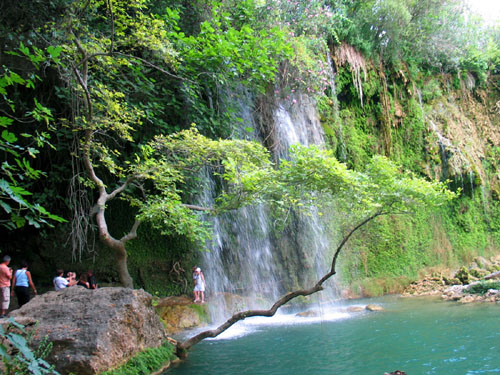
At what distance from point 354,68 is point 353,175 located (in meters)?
10.0

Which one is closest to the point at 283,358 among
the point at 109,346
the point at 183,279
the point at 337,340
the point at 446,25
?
the point at 337,340

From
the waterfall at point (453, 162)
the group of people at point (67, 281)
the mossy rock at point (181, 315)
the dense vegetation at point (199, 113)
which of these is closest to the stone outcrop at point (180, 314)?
the mossy rock at point (181, 315)

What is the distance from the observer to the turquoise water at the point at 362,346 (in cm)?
568

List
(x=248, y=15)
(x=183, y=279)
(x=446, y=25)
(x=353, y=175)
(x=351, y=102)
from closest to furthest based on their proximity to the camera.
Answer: (x=353, y=175) → (x=248, y=15) → (x=183, y=279) → (x=351, y=102) → (x=446, y=25)

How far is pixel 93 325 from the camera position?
203 inches

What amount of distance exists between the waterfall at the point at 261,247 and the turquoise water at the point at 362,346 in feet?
5.41

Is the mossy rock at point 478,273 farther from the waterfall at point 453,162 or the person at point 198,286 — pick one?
the person at point 198,286

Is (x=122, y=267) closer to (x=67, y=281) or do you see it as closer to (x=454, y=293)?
(x=67, y=281)

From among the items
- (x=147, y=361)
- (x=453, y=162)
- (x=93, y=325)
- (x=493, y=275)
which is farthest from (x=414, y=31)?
(x=93, y=325)

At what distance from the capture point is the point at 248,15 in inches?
401

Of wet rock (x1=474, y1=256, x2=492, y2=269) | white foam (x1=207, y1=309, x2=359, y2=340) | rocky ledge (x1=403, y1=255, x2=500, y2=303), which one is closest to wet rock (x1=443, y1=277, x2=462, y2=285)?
rocky ledge (x1=403, y1=255, x2=500, y2=303)

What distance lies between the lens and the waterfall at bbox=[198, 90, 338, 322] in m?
11.1

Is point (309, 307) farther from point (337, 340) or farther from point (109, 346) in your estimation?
point (109, 346)

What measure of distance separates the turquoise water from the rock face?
75 cm
